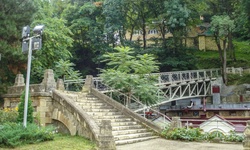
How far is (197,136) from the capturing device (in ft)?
47.2

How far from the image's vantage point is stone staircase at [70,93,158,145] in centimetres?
1400

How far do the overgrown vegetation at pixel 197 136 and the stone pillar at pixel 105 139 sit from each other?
429 centimetres

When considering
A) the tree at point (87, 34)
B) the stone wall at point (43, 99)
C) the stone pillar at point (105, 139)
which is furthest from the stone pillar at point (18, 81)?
the tree at point (87, 34)

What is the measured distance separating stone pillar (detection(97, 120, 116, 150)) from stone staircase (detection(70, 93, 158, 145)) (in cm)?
144

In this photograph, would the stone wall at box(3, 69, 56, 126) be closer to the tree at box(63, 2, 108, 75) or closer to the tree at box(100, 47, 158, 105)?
the tree at box(100, 47, 158, 105)

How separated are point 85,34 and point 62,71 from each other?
1731 centimetres

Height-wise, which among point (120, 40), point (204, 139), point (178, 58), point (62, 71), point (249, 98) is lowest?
point (204, 139)

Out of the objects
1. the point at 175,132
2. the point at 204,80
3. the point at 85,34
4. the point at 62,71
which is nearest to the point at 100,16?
the point at 85,34

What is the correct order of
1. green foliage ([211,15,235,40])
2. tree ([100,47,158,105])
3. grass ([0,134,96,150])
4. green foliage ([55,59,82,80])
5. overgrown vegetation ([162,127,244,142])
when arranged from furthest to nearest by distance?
green foliage ([211,15,235,40]), green foliage ([55,59,82,80]), tree ([100,47,158,105]), overgrown vegetation ([162,127,244,142]), grass ([0,134,96,150])

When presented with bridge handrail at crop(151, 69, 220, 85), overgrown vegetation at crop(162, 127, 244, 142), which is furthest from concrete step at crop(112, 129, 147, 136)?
bridge handrail at crop(151, 69, 220, 85)

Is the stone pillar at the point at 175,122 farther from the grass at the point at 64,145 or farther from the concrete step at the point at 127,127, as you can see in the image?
the grass at the point at 64,145

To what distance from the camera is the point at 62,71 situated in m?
21.3

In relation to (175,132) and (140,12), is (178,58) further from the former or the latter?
(175,132)

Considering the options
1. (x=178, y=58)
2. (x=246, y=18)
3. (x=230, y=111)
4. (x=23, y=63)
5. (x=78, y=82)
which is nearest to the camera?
(x=23, y=63)
